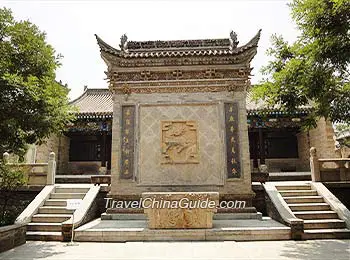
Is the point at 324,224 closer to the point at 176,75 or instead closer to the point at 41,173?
the point at 176,75

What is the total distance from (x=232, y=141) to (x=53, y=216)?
5586 mm

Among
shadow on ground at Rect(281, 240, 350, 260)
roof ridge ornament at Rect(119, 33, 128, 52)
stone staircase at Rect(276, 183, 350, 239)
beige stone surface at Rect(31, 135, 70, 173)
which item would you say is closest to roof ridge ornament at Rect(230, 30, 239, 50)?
roof ridge ornament at Rect(119, 33, 128, 52)

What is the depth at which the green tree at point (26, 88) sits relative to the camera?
5.45 metres

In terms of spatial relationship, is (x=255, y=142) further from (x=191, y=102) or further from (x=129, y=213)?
(x=129, y=213)

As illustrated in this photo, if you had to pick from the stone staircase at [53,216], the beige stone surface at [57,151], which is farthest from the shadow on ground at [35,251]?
the beige stone surface at [57,151]

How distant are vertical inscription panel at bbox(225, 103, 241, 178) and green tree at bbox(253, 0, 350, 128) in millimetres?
1927

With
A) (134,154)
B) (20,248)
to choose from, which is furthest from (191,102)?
(20,248)

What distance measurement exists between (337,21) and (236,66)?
12.3 ft

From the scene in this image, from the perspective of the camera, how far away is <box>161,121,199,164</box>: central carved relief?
8.34 meters

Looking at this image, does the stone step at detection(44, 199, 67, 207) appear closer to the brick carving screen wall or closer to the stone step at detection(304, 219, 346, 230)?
the brick carving screen wall

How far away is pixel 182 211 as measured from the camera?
21.2ft

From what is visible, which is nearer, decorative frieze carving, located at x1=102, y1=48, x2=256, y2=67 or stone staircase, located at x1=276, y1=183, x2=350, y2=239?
stone staircase, located at x1=276, y1=183, x2=350, y2=239

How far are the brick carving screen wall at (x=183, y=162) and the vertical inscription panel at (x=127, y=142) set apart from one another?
0.84 ft

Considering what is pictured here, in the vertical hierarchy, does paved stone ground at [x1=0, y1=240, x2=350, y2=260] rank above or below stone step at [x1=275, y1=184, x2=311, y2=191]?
below
